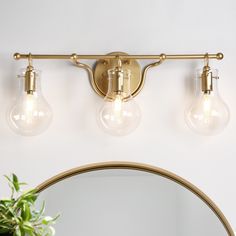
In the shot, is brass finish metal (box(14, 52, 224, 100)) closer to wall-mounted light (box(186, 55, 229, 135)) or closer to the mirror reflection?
wall-mounted light (box(186, 55, 229, 135))

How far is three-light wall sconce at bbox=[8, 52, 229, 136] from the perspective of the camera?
148cm

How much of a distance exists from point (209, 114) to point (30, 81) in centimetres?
51

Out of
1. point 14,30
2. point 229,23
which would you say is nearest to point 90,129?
point 14,30

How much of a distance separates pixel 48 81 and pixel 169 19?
0.41m

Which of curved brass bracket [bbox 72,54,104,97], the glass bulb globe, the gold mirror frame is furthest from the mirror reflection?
curved brass bracket [bbox 72,54,104,97]

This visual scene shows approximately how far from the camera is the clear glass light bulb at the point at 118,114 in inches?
58.1

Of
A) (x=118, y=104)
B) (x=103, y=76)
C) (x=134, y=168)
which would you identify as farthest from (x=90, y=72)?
(x=134, y=168)

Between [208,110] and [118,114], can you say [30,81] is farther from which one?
[208,110]

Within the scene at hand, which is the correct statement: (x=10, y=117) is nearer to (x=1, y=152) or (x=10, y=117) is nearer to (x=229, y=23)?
(x=1, y=152)

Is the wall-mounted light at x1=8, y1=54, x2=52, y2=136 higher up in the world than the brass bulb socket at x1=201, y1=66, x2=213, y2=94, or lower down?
lower down

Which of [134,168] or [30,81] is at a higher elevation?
[30,81]

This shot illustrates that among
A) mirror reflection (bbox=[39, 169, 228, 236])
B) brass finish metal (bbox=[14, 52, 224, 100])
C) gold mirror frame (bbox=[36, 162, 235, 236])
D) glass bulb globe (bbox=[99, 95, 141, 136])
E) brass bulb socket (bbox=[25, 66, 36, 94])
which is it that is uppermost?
Answer: brass finish metal (bbox=[14, 52, 224, 100])

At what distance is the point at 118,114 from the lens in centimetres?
148

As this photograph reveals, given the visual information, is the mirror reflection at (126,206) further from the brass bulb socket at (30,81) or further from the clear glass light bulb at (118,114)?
the brass bulb socket at (30,81)
